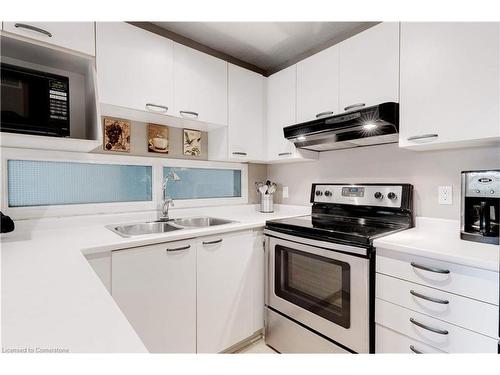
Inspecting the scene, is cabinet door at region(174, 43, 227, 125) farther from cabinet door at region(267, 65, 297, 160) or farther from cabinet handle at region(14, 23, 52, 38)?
cabinet handle at region(14, 23, 52, 38)

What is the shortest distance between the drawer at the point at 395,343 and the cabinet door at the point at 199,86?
1698mm

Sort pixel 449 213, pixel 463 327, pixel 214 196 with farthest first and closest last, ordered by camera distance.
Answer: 1. pixel 214 196
2. pixel 449 213
3. pixel 463 327

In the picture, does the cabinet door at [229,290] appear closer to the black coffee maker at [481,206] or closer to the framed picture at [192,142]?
the framed picture at [192,142]

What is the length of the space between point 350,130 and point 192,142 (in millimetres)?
1259

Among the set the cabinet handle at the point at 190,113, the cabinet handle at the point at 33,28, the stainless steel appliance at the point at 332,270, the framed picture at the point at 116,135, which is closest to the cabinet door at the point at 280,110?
the stainless steel appliance at the point at 332,270

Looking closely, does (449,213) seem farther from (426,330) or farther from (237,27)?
(237,27)

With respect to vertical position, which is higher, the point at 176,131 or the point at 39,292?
the point at 176,131

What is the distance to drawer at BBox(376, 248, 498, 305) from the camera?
979 millimetres

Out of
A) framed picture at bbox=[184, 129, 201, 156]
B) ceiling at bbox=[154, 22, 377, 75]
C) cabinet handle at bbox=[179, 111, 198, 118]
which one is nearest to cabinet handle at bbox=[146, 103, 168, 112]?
cabinet handle at bbox=[179, 111, 198, 118]

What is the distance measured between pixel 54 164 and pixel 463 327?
2.30 metres

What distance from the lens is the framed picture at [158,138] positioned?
1943 mm

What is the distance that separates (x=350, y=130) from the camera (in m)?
1.62
